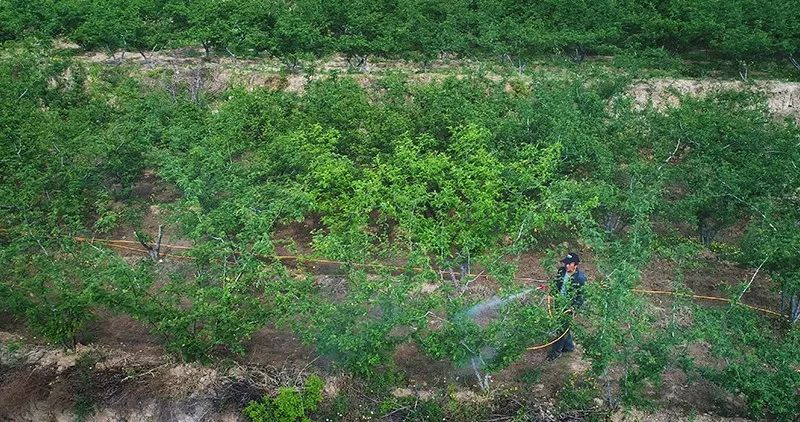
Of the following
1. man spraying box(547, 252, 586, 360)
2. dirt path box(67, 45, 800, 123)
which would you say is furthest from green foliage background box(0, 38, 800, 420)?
dirt path box(67, 45, 800, 123)

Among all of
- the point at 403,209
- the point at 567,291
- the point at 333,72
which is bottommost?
the point at 567,291

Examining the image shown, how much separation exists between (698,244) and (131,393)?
9.50 m

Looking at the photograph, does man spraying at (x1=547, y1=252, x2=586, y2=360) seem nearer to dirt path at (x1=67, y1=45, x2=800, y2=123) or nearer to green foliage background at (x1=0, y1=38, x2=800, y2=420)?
green foliage background at (x1=0, y1=38, x2=800, y2=420)

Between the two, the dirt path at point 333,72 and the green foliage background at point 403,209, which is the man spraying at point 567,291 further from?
the dirt path at point 333,72

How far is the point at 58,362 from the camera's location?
1024cm

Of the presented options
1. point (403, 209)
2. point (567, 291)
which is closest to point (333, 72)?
point (403, 209)

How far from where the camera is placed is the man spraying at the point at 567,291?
890cm

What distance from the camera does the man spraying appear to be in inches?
350

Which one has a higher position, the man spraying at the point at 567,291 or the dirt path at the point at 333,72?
the dirt path at the point at 333,72

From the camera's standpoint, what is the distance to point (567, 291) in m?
9.16

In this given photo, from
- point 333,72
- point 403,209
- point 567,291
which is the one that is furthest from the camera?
point 333,72

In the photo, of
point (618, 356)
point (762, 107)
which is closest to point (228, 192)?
point (618, 356)

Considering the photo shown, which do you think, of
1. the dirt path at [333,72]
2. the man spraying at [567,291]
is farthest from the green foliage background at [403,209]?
the dirt path at [333,72]

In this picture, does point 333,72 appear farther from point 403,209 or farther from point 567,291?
point 567,291
